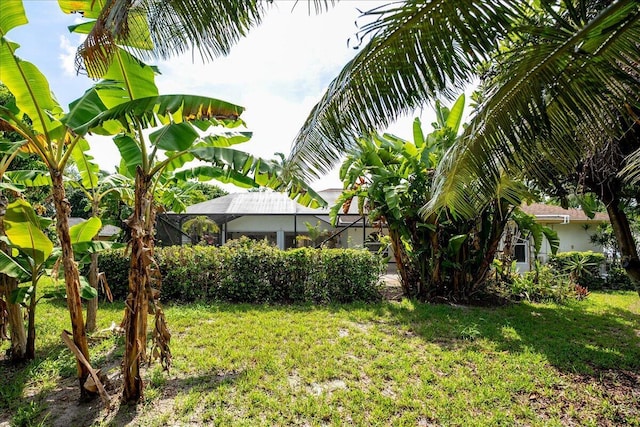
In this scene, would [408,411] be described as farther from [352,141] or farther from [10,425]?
[10,425]

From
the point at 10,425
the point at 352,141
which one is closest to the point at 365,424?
the point at 352,141

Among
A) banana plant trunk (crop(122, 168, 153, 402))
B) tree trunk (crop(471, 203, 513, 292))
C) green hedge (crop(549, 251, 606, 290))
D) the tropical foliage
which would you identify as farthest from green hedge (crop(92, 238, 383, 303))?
green hedge (crop(549, 251, 606, 290))

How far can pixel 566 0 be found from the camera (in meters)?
1.92

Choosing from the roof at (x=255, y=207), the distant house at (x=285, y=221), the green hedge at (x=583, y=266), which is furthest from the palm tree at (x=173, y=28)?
the green hedge at (x=583, y=266)

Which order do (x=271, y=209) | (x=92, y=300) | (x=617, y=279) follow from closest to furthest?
(x=92, y=300) → (x=617, y=279) → (x=271, y=209)

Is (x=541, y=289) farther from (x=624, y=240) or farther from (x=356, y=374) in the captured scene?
(x=356, y=374)

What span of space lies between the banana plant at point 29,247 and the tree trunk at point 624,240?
6.86 meters

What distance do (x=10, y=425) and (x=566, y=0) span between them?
575 cm

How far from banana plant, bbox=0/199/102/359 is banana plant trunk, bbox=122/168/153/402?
1.25 metres

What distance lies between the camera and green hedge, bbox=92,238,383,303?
29.3 feet

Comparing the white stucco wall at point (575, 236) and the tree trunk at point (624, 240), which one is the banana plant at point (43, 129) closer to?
the tree trunk at point (624, 240)

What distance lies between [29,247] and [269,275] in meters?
5.37

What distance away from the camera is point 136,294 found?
3732 mm

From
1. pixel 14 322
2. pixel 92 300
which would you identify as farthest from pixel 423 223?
pixel 14 322
